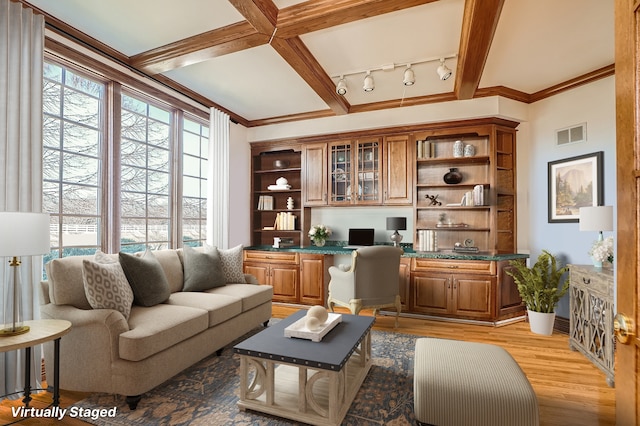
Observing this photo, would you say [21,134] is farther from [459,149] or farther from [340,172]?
[459,149]

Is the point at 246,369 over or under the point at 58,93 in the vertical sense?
under

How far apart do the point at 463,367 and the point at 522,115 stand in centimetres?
368

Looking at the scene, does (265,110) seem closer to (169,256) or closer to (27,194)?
(169,256)

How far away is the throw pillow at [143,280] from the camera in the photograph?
2.61 m

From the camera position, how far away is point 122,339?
6.73 feet

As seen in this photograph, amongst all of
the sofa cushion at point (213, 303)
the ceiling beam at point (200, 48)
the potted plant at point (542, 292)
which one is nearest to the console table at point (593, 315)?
the potted plant at point (542, 292)

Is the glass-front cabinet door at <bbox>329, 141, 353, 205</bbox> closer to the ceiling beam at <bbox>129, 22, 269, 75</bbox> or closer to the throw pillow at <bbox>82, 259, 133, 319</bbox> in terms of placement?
the ceiling beam at <bbox>129, 22, 269, 75</bbox>

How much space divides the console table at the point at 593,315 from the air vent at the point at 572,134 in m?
1.57

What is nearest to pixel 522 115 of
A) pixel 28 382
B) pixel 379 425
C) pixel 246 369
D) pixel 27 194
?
pixel 379 425

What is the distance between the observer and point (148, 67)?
3.24 m

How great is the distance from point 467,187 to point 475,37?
89.3 inches

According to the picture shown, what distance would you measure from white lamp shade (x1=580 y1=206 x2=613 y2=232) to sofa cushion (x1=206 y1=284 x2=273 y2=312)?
3.26 meters

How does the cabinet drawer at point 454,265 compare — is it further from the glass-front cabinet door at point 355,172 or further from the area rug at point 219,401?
the area rug at point 219,401

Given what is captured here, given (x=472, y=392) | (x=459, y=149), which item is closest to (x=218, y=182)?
(x=459, y=149)
